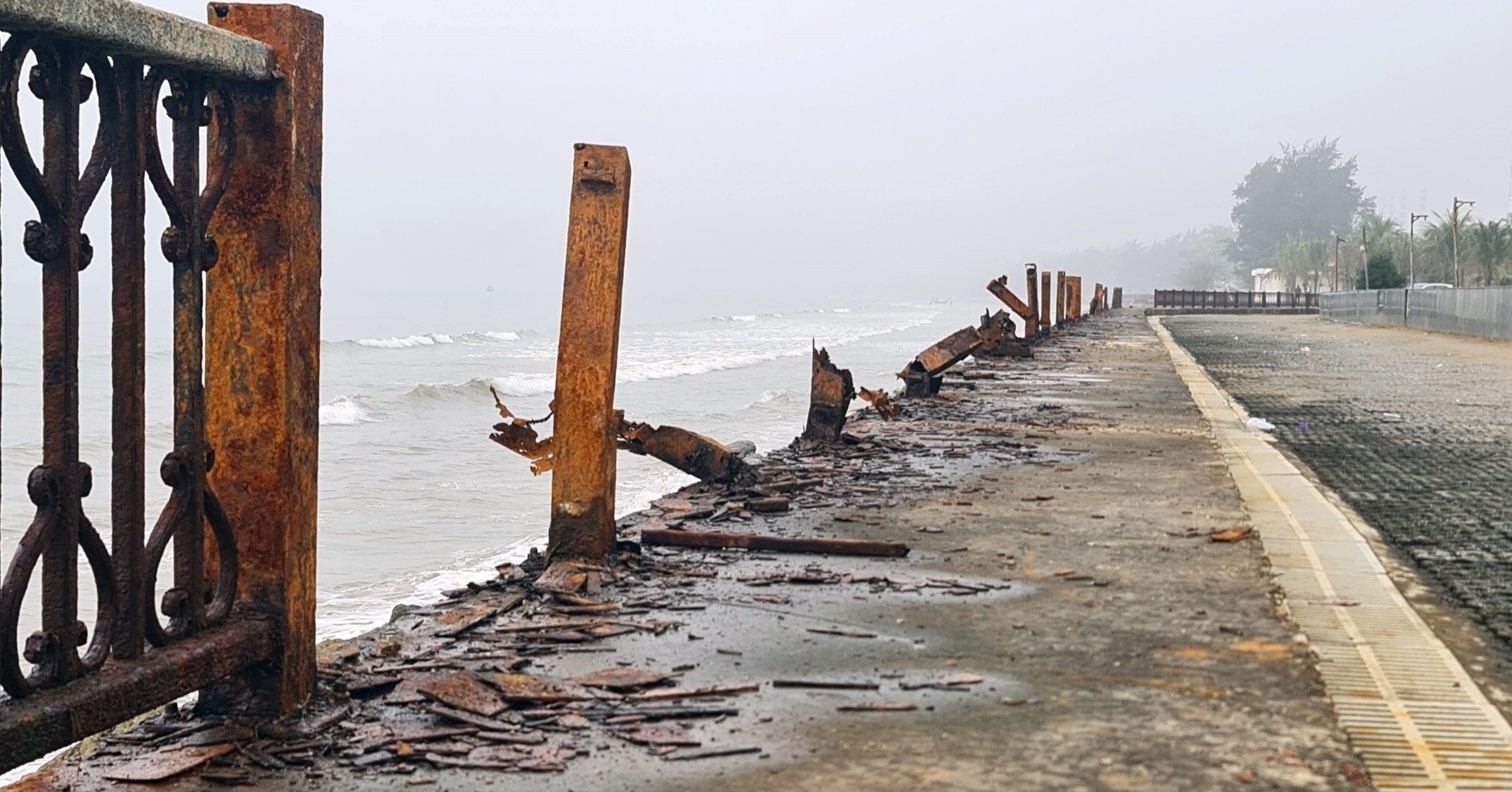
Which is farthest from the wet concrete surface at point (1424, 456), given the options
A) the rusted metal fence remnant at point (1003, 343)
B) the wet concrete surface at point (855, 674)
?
the rusted metal fence remnant at point (1003, 343)

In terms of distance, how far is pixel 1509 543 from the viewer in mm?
6980

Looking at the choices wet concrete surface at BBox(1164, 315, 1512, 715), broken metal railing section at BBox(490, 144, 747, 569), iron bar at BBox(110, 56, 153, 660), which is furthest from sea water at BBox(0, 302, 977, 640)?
wet concrete surface at BBox(1164, 315, 1512, 715)

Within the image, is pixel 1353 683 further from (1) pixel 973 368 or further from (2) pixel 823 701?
(1) pixel 973 368

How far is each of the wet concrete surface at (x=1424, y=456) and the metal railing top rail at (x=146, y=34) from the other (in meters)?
4.03

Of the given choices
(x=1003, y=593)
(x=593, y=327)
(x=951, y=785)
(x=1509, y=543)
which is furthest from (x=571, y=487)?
(x=1509, y=543)

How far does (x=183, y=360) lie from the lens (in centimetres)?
354

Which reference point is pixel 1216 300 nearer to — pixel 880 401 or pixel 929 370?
pixel 929 370

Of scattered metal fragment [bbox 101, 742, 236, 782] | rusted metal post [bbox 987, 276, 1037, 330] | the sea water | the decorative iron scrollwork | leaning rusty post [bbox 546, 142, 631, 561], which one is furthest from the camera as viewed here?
rusted metal post [bbox 987, 276, 1037, 330]

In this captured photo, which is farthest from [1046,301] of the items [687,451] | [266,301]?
[266,301]

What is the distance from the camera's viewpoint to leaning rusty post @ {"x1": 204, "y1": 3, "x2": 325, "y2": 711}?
3.72 metres

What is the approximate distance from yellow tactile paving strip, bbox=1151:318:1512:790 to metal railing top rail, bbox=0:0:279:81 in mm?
3399

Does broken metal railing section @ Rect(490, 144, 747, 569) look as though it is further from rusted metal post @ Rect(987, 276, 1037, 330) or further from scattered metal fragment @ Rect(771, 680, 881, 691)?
rusted metal post @ Rect(987, 276, 1037, 330)

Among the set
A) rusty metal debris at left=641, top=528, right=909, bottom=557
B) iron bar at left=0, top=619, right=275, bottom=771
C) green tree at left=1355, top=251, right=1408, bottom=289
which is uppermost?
green tree at left=1355, top=251, right=1408, bottom=289

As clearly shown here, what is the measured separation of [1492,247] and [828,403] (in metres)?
69.5
